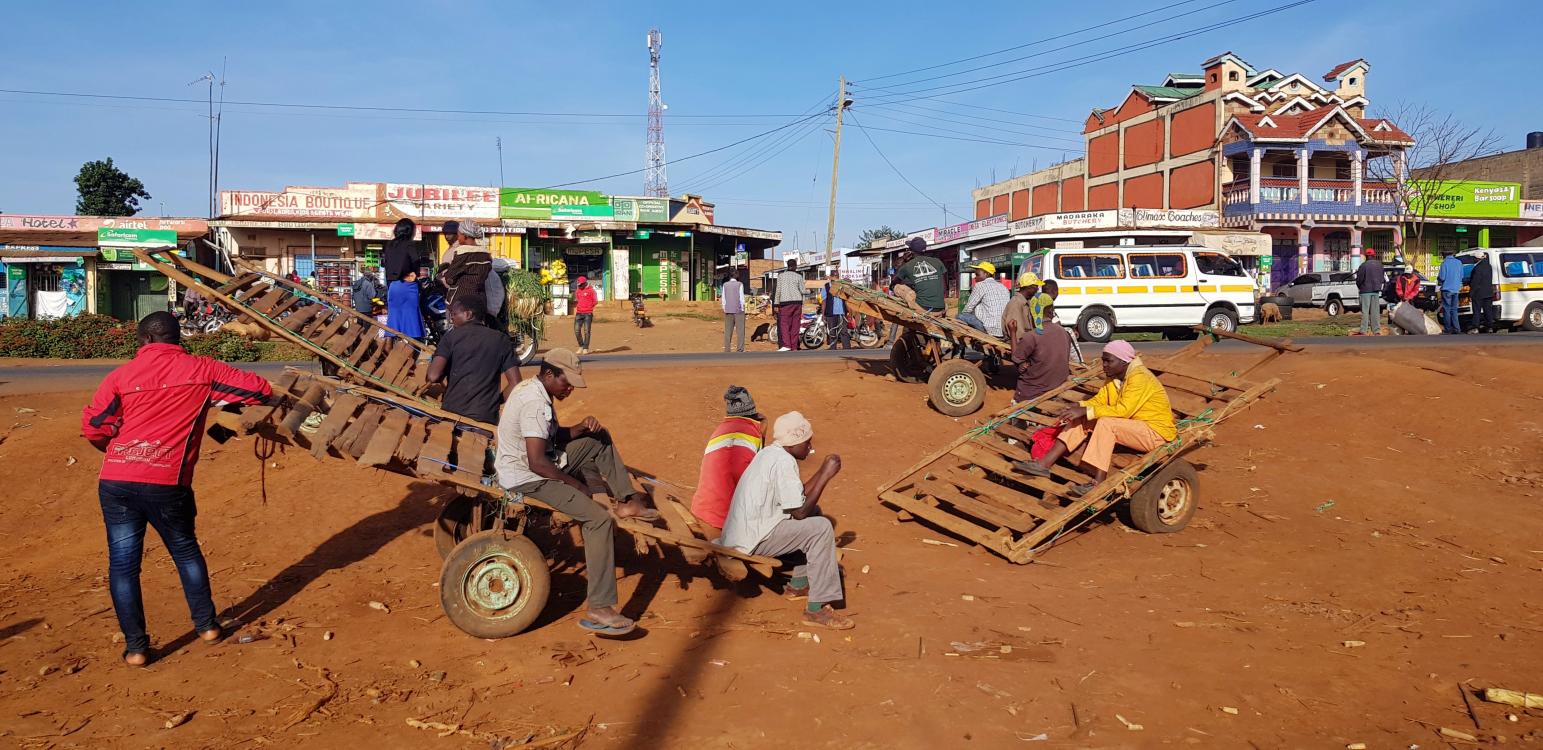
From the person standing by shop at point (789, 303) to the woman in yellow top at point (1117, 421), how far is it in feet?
27.2

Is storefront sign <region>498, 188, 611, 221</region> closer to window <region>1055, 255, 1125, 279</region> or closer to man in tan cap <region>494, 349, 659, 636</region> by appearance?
window <region>1055, 255, 1125, 279</region>

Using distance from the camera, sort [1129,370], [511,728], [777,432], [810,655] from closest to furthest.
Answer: [511,728], [810,655], [777,432], [1129,370]

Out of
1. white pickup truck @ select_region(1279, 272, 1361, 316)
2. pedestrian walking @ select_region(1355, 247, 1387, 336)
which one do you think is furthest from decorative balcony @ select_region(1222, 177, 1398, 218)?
pedestrian walking @ select_region(1355, 247, 1387, 336)

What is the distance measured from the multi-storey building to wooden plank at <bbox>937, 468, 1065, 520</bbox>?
33.2 m

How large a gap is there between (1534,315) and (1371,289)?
505 cm

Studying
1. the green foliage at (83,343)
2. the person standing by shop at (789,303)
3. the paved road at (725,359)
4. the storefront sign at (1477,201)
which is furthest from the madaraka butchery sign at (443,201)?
the storefront sign at (1477,201)

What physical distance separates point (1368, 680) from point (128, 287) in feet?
113

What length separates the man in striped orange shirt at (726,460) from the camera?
237 inches

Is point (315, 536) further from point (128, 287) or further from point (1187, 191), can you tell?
point (1187, 191)

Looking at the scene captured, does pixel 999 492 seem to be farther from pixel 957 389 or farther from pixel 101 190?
pixel 101 190

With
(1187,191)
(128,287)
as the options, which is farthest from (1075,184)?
(128,287)

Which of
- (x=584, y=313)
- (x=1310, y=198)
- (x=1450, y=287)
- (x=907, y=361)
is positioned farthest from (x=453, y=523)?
(x=1310, y=198)

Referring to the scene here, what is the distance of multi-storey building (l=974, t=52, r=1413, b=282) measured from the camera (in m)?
36.7

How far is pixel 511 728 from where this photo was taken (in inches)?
165
